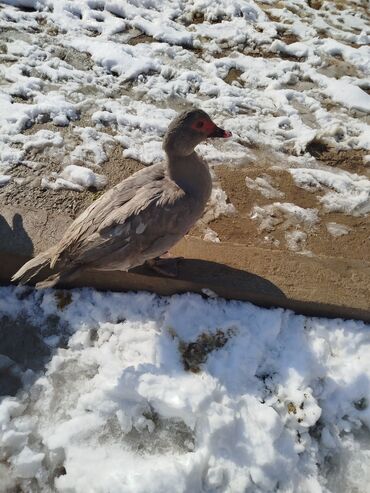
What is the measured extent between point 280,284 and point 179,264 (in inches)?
28.1

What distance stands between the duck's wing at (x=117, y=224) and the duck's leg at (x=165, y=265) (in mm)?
309

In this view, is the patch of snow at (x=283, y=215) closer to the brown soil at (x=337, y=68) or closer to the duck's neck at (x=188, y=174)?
the duck's neck at (x=188, y=174)

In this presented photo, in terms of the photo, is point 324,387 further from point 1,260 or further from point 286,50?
point 286,50

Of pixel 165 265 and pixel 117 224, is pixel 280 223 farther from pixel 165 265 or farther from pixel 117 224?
pixel 117 224

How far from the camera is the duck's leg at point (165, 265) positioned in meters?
3.17

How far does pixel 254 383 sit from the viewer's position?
2.88 metres

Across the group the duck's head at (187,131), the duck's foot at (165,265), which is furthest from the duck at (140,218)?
the duck's foot at (165,265)

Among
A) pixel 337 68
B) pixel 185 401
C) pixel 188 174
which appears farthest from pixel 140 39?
pixel 185 401

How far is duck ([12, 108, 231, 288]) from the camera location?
9.51 ft

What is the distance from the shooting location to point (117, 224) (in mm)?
2895

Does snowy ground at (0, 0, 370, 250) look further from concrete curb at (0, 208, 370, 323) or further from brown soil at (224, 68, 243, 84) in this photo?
concrete curb at (0, 208, 370, 323)

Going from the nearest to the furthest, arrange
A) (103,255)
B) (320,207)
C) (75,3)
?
1. (103,255)
2. (320,207)
3. (75,3)

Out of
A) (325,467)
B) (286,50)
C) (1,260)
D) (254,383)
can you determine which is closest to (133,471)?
(254,383)

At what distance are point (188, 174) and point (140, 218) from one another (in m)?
0.46
